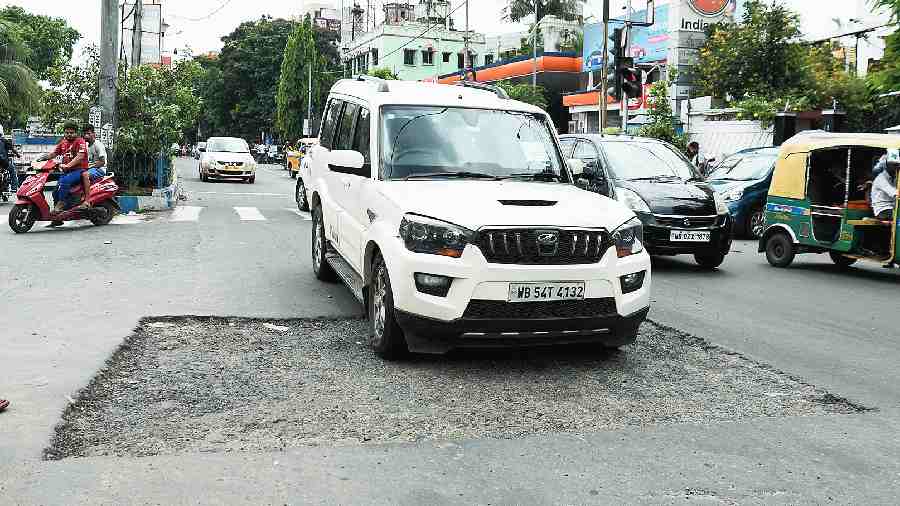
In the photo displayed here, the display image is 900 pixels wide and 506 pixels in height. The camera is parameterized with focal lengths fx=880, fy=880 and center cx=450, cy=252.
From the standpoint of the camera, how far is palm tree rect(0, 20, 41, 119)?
39.0 metres

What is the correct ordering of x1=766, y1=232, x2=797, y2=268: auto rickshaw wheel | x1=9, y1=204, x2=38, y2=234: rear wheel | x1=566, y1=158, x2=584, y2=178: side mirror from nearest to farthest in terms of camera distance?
x1=566, y1=158, x2=584, y2=178: side mirror < x1=766, y1=232, x2=797, y2=268: auto rickshaw wheel < x1=9, y1=204, x2=38, y2=234: rear wheel

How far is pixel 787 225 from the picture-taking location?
40.0 ft

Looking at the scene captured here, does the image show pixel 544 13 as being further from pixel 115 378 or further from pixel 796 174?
pixel 115 378

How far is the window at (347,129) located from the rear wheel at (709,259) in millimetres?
5372

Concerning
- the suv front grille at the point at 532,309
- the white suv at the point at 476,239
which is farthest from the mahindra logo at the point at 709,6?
the suv front grille at the point at 532,309

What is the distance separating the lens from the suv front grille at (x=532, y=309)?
18.3ft

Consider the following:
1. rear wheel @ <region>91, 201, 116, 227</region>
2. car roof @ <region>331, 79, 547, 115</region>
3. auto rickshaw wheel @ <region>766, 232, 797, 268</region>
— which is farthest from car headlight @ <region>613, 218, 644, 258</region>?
rear wheel @ <region>91, 201, 116, 227</region>

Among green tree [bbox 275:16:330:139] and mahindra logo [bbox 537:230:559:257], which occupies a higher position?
green tree [bbox 275:16:330:139]

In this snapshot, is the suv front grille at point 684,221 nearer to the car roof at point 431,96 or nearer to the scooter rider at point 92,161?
the car roof at point 431,96

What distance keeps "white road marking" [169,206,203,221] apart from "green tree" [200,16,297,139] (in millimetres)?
57788

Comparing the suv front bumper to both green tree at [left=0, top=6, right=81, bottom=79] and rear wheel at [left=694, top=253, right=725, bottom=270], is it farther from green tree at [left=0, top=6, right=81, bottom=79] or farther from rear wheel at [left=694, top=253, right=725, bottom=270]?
green tree at [left=0, top=6, right=81, bottom=79]

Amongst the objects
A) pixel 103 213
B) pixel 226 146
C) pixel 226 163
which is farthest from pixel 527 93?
pixel 103 213

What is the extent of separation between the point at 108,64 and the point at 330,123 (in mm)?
11774

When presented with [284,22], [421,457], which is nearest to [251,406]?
[421,457]
